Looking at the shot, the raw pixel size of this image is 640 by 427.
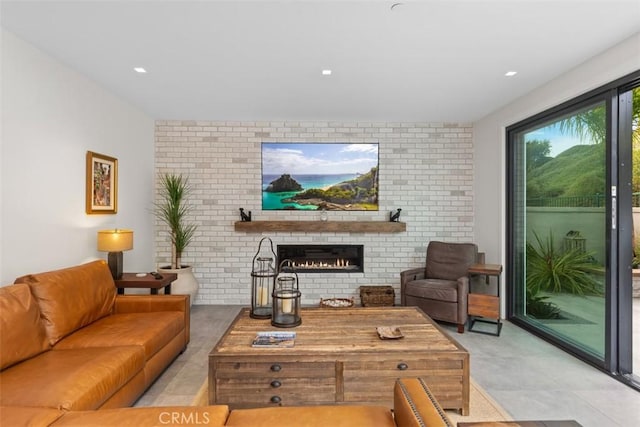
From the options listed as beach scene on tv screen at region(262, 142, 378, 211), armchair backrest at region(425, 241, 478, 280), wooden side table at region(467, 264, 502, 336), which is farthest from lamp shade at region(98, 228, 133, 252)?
wooden side table at region(467, 264, 502, 336)

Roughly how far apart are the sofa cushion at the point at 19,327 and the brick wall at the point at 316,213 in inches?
102

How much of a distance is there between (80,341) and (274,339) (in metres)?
1.34

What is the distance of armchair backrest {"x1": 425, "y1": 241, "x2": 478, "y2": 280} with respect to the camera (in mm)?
4133

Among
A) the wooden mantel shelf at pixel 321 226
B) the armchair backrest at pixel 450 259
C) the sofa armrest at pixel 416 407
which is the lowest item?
the sofa armrest at pixel 416 407

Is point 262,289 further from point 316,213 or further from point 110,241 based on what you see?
point 316,213

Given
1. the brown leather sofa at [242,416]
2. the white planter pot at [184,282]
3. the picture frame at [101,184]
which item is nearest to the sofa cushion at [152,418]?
the brown leather sofa at [242,416]

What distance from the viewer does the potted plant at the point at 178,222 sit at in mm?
4285

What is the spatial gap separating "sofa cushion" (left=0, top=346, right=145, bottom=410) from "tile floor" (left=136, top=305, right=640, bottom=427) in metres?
0.47

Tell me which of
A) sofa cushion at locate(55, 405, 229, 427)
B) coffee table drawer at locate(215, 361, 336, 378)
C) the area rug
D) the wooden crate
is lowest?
the area rug

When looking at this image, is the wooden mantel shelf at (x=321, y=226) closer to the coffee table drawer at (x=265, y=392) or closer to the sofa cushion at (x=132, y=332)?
the sofa cushion at (x=132, y=332)

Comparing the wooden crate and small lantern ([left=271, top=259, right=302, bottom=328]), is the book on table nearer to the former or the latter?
small lantern ([left=271, top=259, right=302, bottom=328])

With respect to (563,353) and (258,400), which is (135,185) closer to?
(258,400)

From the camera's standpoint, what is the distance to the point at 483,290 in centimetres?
434

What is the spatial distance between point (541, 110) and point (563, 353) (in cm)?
243
